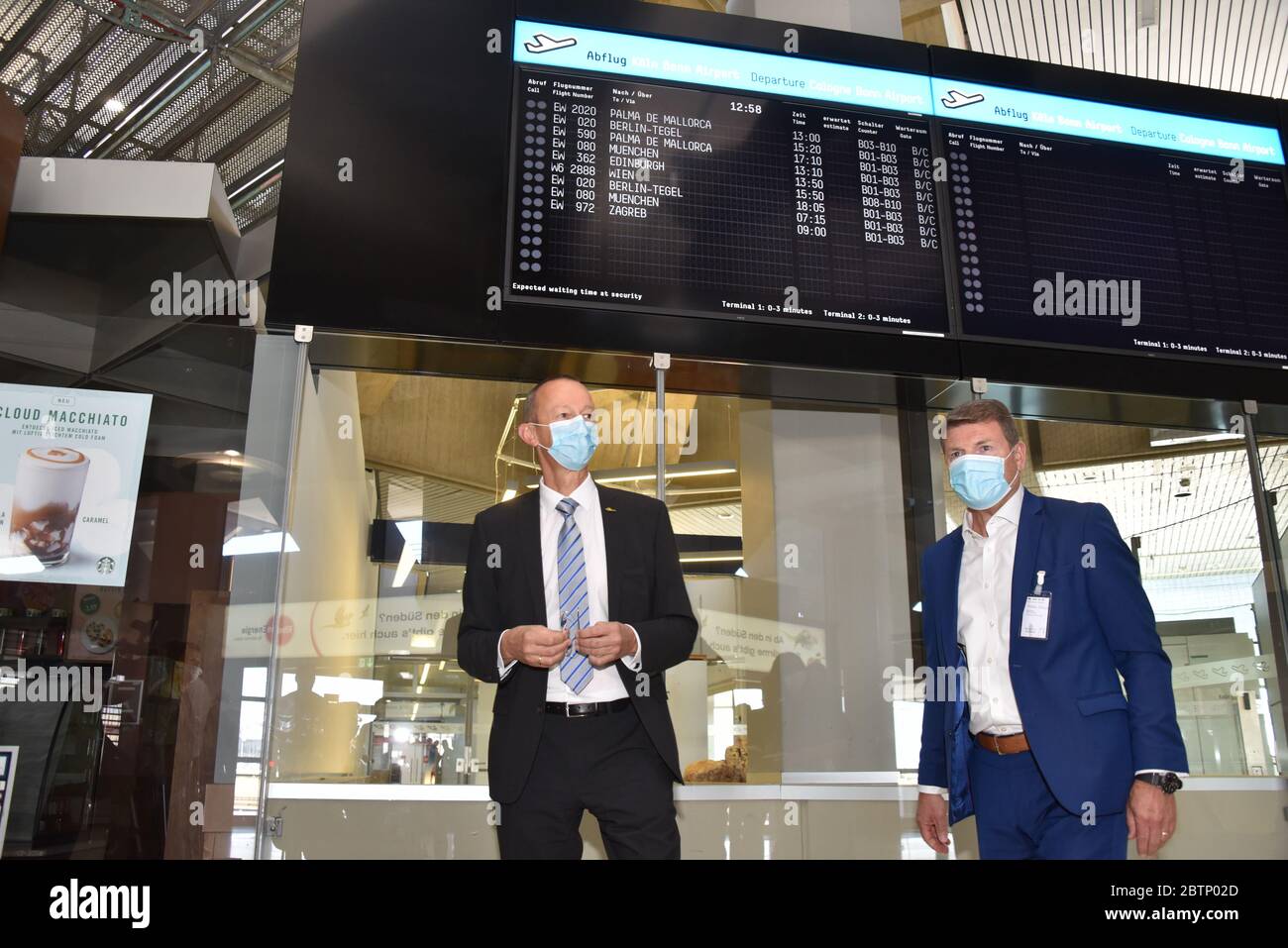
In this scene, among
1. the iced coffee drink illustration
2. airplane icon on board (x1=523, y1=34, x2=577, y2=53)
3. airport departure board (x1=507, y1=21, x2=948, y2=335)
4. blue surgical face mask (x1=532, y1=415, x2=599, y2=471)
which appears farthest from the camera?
airplane icon on board (x1=523, y1=34, x2=577, y2=53)

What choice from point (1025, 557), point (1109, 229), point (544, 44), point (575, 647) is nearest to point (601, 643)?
point (575, 647)

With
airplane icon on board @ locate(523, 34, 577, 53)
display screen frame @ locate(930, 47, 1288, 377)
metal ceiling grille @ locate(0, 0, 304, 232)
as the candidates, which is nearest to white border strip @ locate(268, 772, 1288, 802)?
display screen frame @ locate(930, 47, 1288, 377)

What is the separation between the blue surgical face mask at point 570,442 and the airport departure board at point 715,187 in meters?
0.84

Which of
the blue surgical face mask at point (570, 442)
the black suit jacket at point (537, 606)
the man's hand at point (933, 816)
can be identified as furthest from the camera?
the blue surgical face mask at point (570, 442)

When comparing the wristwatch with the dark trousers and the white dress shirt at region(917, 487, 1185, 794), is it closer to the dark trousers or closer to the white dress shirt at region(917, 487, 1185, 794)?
the white dress shirt at region(917, 487, 1185, 794)

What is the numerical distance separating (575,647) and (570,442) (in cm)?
65

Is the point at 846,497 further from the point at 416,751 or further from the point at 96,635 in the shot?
the point at 96,635

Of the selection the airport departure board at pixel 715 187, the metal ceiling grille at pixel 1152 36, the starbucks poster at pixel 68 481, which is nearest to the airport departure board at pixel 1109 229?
the airport departure board at pixel 715 187

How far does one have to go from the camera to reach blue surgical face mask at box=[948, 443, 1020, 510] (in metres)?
2.71

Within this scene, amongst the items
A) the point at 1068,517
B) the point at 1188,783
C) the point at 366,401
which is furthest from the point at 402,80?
the point at 1188,783

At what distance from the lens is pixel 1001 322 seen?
388 centimetres

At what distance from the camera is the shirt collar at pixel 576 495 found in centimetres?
275

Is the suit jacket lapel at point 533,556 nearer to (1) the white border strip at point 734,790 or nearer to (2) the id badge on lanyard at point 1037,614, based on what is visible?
(1) the white border strip at point 734,790

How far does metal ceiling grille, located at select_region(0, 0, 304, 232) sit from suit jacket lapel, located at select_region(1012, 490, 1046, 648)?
6519mm
